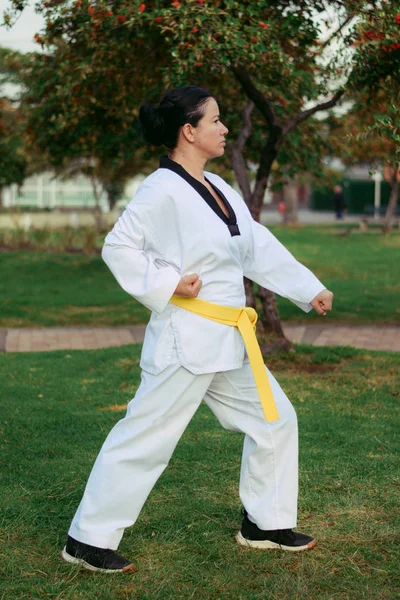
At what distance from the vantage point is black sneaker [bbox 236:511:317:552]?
12.9ft

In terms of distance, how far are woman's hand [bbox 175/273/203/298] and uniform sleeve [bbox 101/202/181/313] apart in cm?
2

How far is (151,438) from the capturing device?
144 inches

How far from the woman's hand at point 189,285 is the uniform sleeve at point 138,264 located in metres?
0.02

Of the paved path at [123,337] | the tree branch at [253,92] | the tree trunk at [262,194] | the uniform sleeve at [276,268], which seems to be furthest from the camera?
the paved path at [123,337]

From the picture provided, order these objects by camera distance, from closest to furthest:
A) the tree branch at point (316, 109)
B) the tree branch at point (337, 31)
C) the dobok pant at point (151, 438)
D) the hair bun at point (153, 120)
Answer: the dobok pant at point (151, 438)
the hair bun at point (153, 120)
the tree branch at point (337, 31)
the tree branch at point (316, 109)

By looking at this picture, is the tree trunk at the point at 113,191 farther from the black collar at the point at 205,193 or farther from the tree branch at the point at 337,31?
the black collar at the point at 205,193

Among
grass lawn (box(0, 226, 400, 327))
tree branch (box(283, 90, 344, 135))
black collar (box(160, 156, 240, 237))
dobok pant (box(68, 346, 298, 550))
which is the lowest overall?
grass lawn (box(0, 226, 400, 327))

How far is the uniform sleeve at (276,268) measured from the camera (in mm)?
3906

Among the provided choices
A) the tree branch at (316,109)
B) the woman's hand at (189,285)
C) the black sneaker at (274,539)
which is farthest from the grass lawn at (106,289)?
the woman's hand at (189,285)

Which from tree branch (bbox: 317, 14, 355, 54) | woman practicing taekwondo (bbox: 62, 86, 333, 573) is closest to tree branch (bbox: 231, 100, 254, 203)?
tree branch (bbox: 317, 14, 355, 54)

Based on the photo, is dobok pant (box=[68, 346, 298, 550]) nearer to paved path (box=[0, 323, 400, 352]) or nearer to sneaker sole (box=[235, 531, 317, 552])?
sneaker sole (box=[235, 531, 317, 552])

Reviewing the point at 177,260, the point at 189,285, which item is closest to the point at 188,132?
the point at 177,260

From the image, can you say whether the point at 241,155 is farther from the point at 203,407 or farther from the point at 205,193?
the point at 205,193

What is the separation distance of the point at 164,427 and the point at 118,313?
27.2ft
